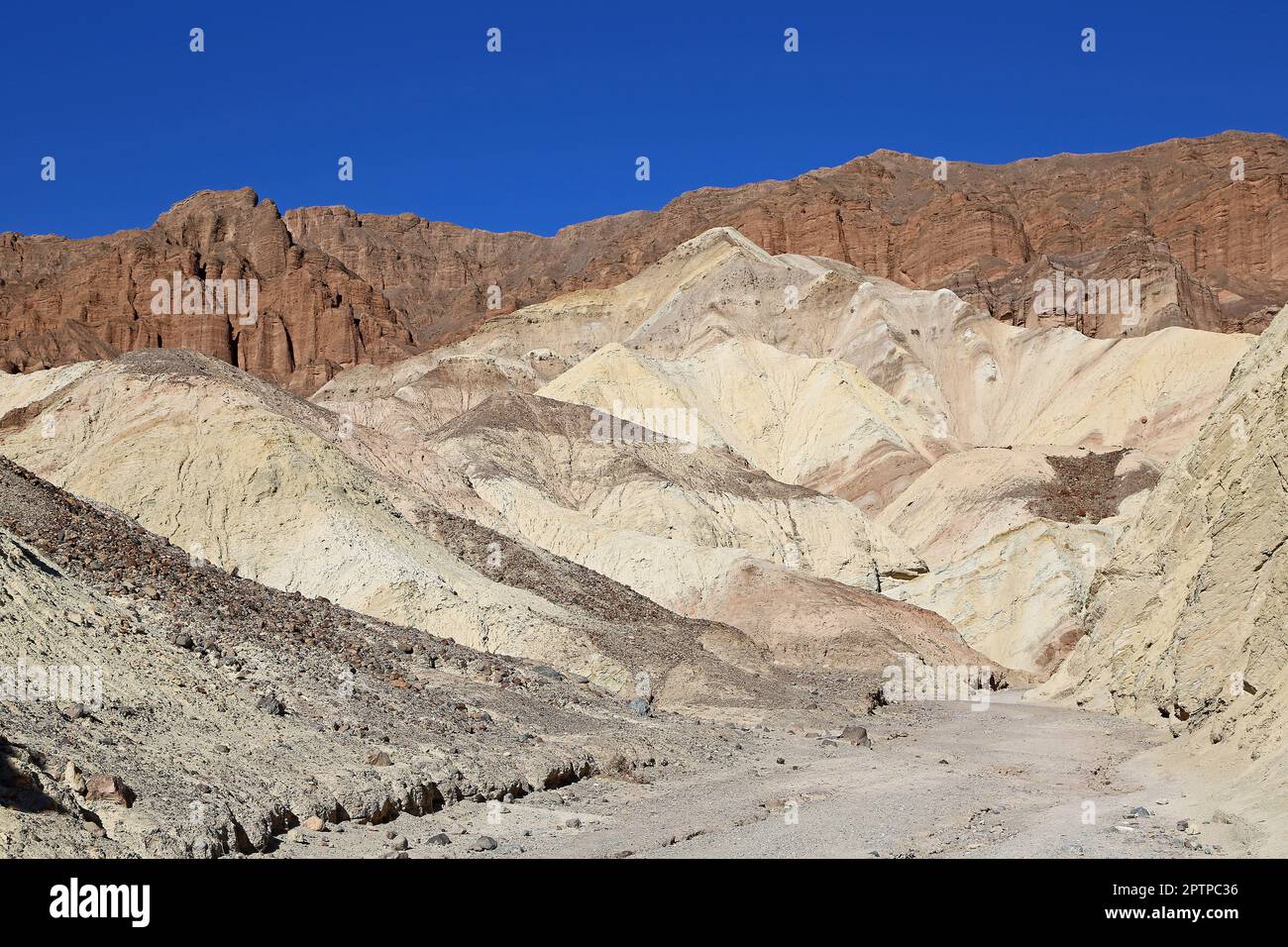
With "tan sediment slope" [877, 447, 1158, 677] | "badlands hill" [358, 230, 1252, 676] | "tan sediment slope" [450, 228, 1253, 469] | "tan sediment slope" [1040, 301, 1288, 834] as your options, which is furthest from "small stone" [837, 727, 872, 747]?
"tan sediment slope" [450, 228, 1253, 469]

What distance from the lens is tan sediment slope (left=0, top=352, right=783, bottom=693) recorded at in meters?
27.5

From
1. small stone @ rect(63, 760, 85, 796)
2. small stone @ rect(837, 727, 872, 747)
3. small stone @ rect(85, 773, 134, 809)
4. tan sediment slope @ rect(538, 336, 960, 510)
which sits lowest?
small stone @ rect(837, 727, 872, 747)

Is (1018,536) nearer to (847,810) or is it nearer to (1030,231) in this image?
(847,810)

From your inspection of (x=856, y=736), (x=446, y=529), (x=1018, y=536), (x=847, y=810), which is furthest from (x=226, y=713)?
(x=1018, y=536)

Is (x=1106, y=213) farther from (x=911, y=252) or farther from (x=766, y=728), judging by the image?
(x=766, y=728)

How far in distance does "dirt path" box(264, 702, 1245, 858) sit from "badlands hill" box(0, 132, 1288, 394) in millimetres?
77276

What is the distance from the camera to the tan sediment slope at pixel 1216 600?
52.3ft

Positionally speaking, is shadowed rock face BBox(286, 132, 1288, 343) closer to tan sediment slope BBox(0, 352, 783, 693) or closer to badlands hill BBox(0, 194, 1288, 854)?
badlands hill BBox(0, 194, 1288, 854)

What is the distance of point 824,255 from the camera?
131 meters

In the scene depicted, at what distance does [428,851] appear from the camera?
40.4ft

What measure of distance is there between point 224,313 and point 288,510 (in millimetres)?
121408

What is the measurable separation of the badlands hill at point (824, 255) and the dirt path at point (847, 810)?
77.3 metres
